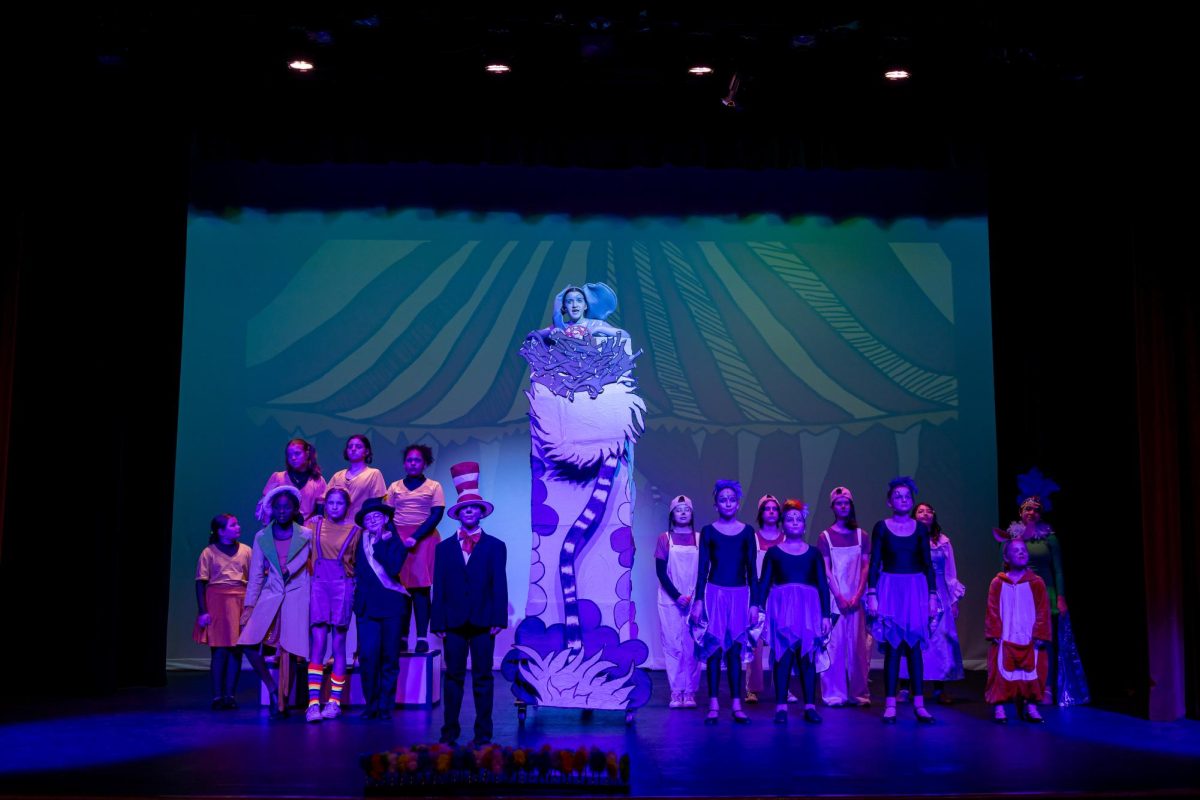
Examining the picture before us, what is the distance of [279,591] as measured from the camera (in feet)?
23.5

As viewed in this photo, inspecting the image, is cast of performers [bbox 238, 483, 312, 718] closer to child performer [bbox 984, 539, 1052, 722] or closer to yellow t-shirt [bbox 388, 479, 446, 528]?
yellow t-shirt [bbox 388, 479, 446, 528]

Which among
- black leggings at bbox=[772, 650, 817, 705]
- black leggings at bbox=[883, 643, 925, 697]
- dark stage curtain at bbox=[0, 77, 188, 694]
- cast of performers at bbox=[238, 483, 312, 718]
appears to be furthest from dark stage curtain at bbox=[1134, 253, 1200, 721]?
dark stage curtain at bbox=[0, 77, 188, 694]

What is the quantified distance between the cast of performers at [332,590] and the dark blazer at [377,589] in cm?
14

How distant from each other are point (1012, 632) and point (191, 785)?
4774 millimetres

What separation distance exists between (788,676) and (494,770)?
8.58 ft

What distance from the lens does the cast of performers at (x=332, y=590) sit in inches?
277

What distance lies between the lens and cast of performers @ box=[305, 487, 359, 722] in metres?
7.03

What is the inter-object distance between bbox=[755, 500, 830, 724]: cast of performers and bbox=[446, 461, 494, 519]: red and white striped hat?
1848mm

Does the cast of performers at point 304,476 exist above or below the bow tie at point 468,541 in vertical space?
above

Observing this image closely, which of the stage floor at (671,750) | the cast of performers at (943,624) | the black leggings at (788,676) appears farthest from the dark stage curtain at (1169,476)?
the black leggings at (788,676)

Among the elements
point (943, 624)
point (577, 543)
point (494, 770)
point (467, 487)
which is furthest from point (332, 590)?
point (943, 624)

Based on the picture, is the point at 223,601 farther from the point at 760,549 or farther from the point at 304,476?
the point at 760,549

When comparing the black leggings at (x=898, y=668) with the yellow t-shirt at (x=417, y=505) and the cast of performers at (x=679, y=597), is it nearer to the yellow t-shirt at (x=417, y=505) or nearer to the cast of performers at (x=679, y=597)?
→ the cast of performers at (x=679, y=597)

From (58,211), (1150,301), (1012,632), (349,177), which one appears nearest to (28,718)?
(58,211)
